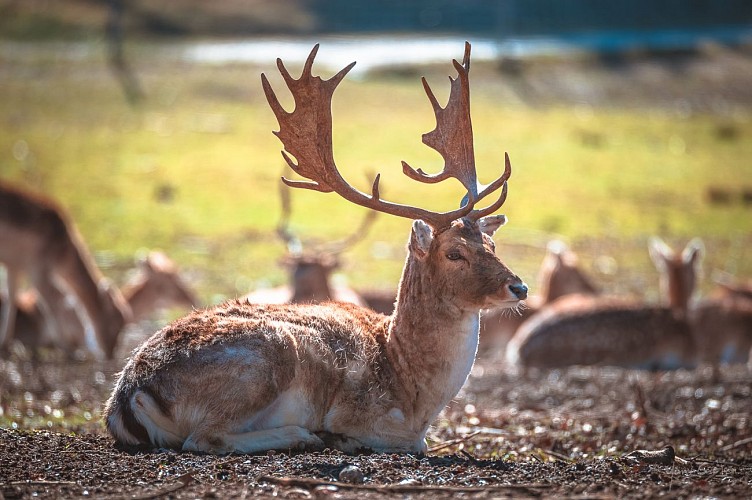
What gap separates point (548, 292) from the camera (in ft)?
54.4

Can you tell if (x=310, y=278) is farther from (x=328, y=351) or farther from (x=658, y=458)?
(x=658, y=458)

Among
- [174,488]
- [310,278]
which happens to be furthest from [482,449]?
[310,278]

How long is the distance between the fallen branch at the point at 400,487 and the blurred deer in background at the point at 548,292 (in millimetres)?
9192

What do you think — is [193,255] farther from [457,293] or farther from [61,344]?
[457,293]

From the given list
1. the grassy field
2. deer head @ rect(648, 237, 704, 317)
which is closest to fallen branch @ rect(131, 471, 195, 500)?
deer head @ rect(648, 237, 704, 317)

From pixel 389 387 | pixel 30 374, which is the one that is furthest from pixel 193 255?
pixel 389 387

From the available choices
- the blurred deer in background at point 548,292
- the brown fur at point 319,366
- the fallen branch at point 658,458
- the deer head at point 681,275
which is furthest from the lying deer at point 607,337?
the fallen branch at point 658,458

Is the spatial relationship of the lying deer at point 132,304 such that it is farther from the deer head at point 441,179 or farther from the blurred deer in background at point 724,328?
the deer head at point 441,179

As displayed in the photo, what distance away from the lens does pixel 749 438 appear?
27.5 feet

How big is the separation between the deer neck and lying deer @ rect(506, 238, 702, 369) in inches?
221

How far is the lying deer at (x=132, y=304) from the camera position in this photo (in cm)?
1444

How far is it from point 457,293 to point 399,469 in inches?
60.2

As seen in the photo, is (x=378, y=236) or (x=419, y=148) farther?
(x=419, y=148)

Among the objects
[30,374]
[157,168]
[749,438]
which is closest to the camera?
[749,438]
